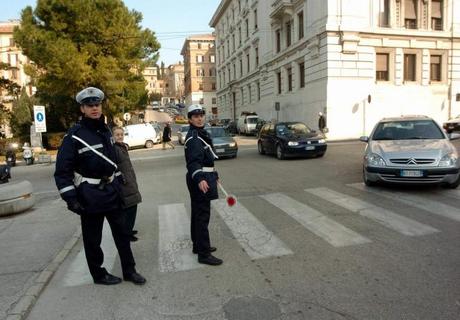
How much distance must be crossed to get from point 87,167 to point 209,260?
71.7 inches

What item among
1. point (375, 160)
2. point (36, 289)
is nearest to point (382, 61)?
point (375, 160)

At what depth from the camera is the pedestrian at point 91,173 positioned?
3.83 m

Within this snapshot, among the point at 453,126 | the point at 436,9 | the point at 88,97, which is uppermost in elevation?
the point at 436,9

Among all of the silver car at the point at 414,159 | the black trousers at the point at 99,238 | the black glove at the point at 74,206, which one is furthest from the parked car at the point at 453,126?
the black glove at the point at 74,206

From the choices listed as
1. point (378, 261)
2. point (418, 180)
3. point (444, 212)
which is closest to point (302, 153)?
point (418, 180)

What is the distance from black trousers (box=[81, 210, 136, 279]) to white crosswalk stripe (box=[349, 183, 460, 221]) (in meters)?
5.00

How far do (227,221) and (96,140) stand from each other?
3.30m

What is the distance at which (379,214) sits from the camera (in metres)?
6.70

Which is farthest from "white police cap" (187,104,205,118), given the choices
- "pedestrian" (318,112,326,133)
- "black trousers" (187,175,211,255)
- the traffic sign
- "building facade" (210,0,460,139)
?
"building facade" (210,0,460,139)

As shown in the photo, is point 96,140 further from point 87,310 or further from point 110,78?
point 110,78

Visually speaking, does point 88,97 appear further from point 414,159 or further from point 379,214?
point 414,159

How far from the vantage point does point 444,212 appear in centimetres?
668

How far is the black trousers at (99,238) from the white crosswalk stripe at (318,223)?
104 inches

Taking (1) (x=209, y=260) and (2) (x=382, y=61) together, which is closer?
(1) (x=209, y=260)
